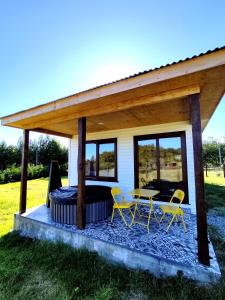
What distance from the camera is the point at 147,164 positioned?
5148 millimetres

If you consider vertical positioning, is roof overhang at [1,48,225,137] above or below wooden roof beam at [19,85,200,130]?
above

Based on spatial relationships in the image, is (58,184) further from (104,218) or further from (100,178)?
(104,218)

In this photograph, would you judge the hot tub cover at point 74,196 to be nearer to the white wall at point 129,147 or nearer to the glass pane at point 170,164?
the white wall at point 129,147

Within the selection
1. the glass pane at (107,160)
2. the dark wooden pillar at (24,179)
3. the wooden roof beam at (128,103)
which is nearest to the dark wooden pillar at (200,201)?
the wooden roof beam at (128,103)

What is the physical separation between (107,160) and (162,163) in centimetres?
199

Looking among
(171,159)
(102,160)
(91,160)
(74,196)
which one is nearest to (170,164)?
(171,159)

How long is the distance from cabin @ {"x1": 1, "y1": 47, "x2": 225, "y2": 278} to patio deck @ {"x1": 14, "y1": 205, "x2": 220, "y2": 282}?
0.14m

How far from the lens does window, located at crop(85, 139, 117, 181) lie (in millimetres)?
5801

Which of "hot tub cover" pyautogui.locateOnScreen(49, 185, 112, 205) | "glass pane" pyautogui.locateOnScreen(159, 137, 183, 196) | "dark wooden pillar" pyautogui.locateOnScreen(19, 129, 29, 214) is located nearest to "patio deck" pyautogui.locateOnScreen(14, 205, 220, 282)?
"dark wooden pillar" pyautogui.locateOnScreen(19, 129, 29, 214)

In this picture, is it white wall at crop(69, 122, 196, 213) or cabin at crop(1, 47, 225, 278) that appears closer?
cabin at crop(1, 47, 225, 278)

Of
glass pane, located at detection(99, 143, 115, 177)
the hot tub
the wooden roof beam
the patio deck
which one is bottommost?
the patio deck

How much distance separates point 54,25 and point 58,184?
5.02m

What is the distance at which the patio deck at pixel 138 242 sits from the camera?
2180 millimetres

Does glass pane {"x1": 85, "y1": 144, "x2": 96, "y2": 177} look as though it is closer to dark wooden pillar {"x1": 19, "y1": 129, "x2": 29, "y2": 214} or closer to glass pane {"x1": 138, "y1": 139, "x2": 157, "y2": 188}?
glass pane {"x1": 138, "y1": 139, "x2": 157, "y2": 188}
